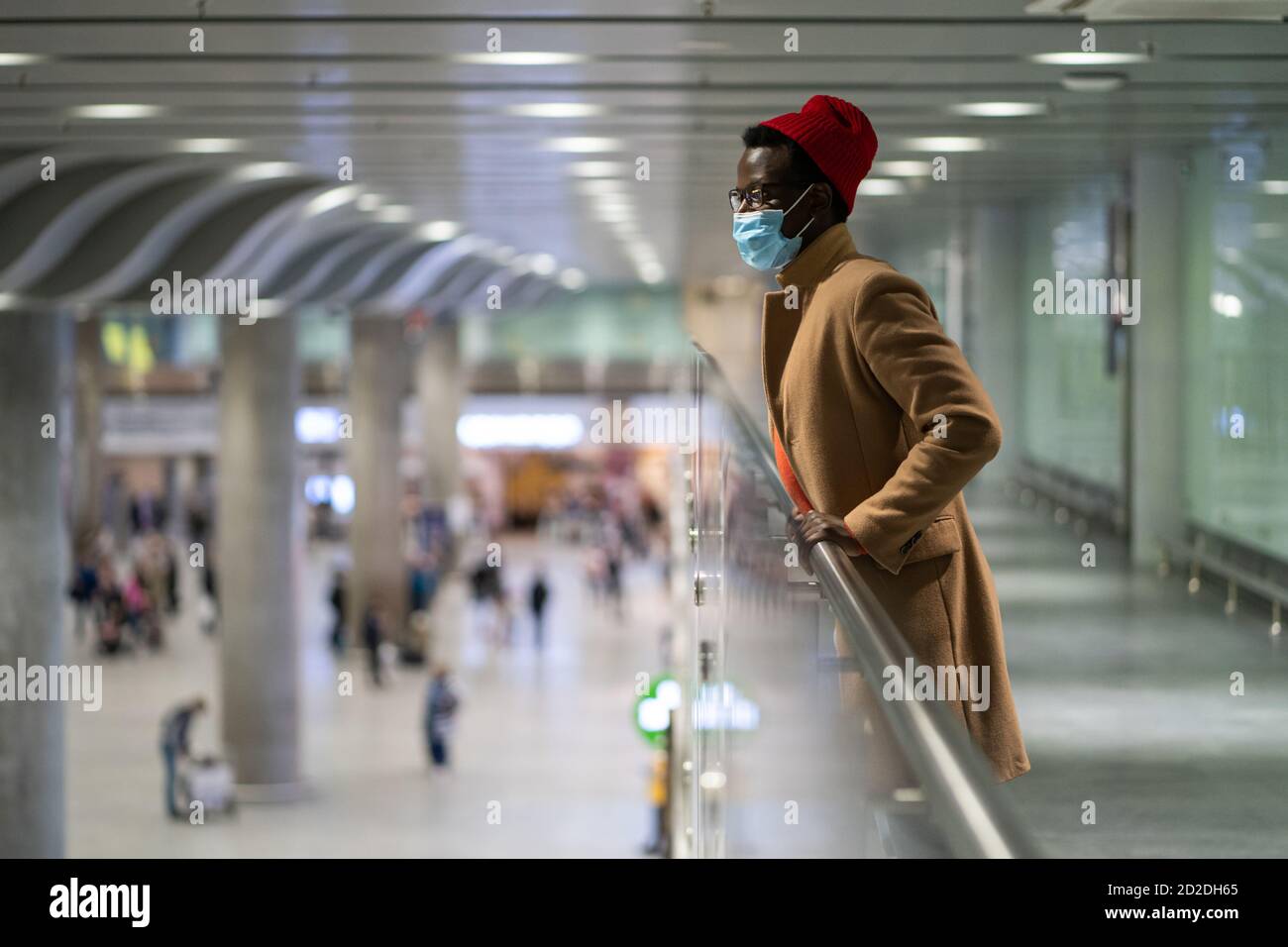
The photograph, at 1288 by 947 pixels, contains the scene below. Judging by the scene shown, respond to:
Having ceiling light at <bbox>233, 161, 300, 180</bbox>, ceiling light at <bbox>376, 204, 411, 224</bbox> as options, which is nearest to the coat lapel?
ceiling light at <bbox>233, 161, 300, 180</bbox>

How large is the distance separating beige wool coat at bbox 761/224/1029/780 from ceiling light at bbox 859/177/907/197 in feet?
46.0

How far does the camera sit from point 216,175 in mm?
16969

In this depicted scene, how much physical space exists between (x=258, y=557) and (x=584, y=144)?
35.4 feet

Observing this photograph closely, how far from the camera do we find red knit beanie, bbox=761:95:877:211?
3.79 meters

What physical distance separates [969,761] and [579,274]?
44.2 meters

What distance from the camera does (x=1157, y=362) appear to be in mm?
16812

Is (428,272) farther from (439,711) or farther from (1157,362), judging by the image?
(1157,362)

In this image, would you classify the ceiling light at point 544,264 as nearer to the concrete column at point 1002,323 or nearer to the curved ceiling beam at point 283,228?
Answer: the concrete column at point 1002,323

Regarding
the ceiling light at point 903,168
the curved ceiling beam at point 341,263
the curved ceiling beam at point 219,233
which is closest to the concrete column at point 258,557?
the curved ceiling beam at point 341,263

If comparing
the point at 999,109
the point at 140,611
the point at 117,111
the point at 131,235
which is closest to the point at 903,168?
the point at 999,109

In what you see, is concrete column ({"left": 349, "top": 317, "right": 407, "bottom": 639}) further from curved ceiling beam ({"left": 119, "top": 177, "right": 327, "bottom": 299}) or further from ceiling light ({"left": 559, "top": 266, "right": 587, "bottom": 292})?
curved ceiling beam ({"left": 119, "top": 177, "right": 327, "bottom": 299})

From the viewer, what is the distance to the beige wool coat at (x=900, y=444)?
11.5 feet

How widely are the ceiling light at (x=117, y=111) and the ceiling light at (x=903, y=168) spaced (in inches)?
271
